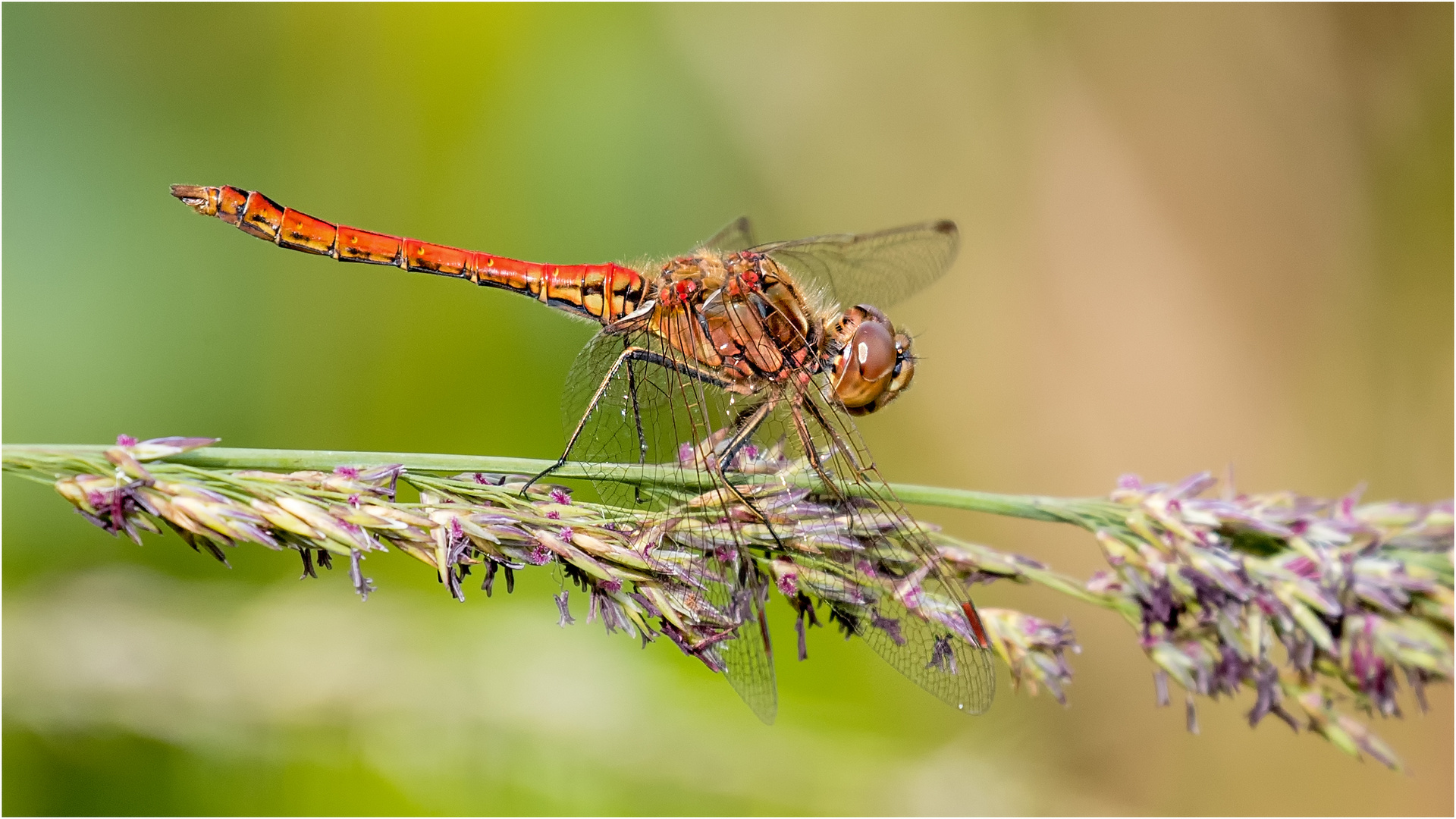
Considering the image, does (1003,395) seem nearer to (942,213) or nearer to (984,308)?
(984,308)

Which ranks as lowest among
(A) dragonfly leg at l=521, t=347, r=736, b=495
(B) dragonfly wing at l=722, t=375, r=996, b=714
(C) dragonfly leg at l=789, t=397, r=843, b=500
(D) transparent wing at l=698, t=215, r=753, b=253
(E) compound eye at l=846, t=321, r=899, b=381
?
(B) dragonfly wing at l=722, t=375, r=996, b=714

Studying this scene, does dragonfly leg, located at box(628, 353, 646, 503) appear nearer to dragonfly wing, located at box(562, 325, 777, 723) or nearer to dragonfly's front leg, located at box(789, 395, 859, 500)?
dragonfly wing, located at box(562, 325, 777, 723)

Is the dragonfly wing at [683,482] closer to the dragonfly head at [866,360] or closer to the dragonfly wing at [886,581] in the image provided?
the dragonfly wing at [886,581]

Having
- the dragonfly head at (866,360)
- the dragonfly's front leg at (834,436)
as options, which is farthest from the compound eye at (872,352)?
the dragonfly's front leg at (834,436)

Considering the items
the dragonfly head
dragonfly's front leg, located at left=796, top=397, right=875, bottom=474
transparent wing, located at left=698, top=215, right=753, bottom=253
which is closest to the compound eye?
the dragonfly head

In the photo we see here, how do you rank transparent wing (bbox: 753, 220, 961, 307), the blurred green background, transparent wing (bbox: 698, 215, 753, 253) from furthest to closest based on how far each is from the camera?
transparent wing (bbox: 698, 215, 753, 253), transparent wing (bbox: 753, 220, 961, 307), the blurred green background
